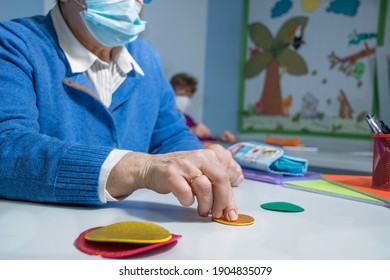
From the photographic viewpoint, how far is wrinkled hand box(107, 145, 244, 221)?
53cm

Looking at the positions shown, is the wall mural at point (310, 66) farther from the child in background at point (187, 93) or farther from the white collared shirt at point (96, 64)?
the white collared shirt at point (96, 64)

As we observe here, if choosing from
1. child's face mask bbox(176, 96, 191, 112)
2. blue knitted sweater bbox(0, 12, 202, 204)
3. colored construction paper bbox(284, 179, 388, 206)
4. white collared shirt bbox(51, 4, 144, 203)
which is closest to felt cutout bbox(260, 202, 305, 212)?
colored construction paper bbox(284, 179, 388, 206)

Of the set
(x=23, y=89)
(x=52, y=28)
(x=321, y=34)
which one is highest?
(x=321, y=34)

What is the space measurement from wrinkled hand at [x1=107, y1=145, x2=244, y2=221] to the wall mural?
1.70 m

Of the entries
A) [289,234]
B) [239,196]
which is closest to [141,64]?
[239,196]

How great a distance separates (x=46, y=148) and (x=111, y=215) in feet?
0.44

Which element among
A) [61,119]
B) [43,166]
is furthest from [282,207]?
[61,119]

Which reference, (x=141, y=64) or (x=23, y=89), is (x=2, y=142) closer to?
(x=23, y=89)

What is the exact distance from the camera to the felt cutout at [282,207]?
604 millimetres

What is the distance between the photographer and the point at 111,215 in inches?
21.4

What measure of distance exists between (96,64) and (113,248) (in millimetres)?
585

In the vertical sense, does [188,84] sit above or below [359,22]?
below

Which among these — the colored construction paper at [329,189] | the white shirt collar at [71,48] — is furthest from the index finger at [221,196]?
the white shirt collar at [71,48]

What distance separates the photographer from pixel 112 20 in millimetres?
871
